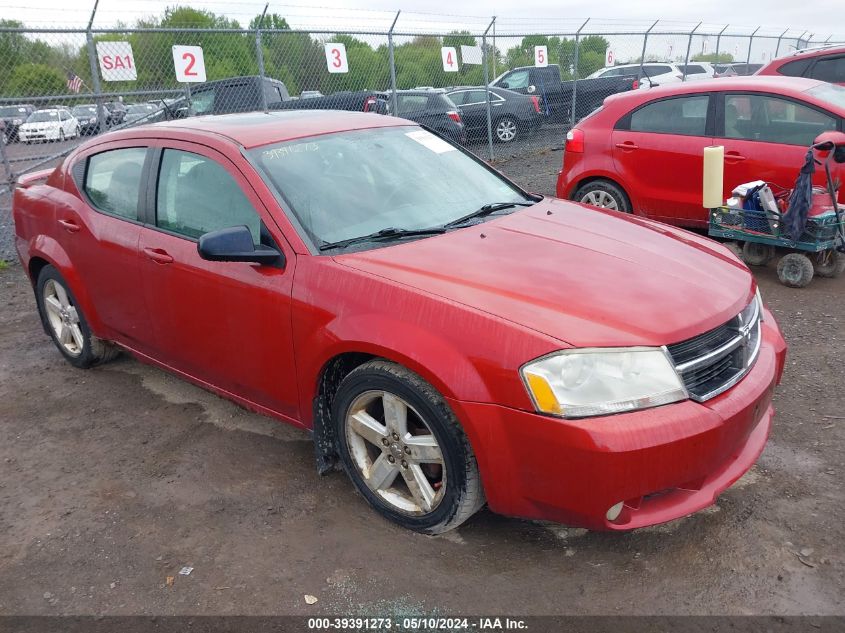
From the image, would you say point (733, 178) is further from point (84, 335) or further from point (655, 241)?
point (84, 335)

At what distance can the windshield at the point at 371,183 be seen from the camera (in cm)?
326

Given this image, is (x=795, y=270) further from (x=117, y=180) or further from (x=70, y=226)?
(x=70, y=226)

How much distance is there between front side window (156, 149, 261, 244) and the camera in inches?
132

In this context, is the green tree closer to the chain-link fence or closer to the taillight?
the chain-link fence

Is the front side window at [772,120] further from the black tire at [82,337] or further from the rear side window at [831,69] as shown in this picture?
the black tire at [82,337]

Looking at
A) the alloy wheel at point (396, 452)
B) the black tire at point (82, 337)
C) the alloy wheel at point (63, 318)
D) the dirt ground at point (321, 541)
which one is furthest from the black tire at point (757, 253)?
the alloy wheel at point (63, 318)

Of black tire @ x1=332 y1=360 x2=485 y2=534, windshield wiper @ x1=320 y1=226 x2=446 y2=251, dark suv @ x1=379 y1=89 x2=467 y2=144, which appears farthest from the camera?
dark suv @ x1=379 y1=89 x2=467 y2=144

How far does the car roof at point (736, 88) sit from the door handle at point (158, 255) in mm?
5214

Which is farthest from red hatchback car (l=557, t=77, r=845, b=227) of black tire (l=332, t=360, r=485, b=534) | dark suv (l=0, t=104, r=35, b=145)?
dark suv (l=0, t=104, r=35, b=145)

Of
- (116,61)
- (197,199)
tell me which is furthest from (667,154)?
(116,61)

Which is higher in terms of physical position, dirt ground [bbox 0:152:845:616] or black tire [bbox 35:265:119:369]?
black tire [bbox 35:265:119:369]

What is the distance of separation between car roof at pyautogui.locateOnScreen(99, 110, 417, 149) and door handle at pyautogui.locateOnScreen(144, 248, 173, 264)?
0.60m

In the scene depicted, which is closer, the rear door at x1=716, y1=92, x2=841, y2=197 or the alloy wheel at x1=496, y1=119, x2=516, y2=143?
the rear door at x1=716, y1=92, x2=841, y2=197

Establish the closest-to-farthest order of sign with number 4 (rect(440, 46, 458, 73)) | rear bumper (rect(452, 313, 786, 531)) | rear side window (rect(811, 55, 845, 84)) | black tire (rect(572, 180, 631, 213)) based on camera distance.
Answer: rear bumper (rect(452, 313, 786, 531))
black tire (rect(572, 180, 631, 213))
rear side window (rect(811, 55, 845, 84))
sign with number 4 (rect(440, 46, 458, 73))
